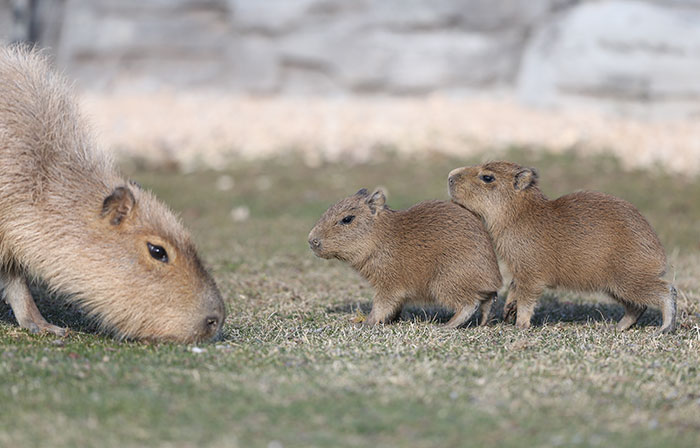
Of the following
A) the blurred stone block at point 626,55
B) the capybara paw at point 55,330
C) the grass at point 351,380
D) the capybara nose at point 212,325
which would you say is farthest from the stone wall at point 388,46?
the capybara nose at point 212,325

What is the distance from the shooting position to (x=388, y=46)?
1611cm

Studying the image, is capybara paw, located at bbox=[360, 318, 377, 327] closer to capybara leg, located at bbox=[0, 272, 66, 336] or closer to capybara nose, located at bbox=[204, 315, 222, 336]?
capybara nose, located at bbox=[204, 315, 222, 336]

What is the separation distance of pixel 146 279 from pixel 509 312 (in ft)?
8.65

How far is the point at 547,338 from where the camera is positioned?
211 inches

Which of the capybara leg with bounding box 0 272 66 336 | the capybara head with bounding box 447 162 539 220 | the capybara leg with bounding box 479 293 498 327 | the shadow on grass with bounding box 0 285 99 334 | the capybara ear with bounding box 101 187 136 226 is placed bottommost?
the capybara leg with bounding box 479 293 498 327

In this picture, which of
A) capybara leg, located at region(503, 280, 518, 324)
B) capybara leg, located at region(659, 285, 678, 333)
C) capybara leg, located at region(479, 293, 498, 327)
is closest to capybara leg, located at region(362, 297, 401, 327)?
capybara leg, located at region(479, 293, 498, 327)

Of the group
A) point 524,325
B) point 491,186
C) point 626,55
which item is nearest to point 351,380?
point 524,325

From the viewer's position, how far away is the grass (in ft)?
11.7

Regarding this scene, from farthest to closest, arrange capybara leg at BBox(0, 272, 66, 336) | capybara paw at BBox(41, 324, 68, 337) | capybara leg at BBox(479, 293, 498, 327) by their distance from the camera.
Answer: capybara leg at BBox(479, 293, 498, 327) → capybara leg at BBox(0, 272, 66, 336) → capybara paw at BBox(41, 324, 68, 337)

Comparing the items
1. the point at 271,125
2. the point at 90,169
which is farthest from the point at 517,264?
the point at 271,125

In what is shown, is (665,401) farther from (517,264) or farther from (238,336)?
(238,336)

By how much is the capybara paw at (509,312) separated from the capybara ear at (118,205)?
2691mm

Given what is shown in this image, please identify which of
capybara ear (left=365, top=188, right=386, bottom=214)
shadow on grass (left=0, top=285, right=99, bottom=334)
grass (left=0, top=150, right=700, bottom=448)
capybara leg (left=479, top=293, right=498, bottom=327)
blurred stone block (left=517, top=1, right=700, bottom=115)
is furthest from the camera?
blurred stone block (left=517, top=1, right=700, bottom=115)

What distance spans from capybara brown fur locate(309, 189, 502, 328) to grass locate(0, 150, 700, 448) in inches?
8.8
